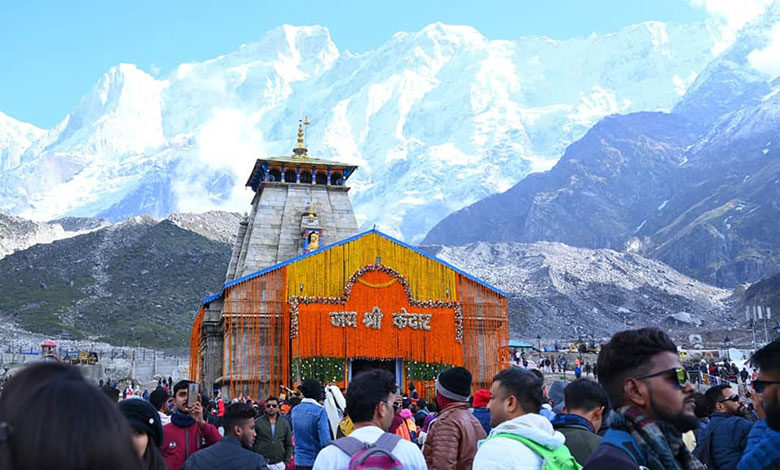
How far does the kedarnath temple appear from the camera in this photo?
23.4 meters

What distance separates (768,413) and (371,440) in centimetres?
210

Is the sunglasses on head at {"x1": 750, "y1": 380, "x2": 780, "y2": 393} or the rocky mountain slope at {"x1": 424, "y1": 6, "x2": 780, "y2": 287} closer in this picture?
the sunglasses on head at {"x1": 750, "y1": 380, "x2": 780, "y2": 393}

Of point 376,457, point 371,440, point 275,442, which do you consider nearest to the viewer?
point 376,457

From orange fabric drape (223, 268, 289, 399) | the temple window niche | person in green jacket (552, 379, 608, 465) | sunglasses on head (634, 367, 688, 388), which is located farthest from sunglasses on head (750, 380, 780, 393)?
the temple window niche

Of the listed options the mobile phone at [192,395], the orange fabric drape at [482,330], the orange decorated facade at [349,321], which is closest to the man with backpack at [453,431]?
the mobile phone at [192,395]

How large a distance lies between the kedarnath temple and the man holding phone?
16.2 m

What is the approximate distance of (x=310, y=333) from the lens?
23.4 m

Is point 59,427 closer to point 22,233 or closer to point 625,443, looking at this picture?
point 625,443

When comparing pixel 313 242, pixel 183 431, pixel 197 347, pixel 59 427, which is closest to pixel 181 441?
pixel 183 431

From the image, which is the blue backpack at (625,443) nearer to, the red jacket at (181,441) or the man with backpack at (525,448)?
the man with backpack at (525,448)

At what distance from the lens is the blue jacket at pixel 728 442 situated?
18.0 feet

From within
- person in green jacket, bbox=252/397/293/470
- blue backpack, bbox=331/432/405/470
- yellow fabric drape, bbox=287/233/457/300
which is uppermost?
yellow fabric drape, bbox=287/233/457/300

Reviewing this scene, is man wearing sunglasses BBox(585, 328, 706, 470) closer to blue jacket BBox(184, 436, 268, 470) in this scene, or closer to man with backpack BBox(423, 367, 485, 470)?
man with backpack BBox(423, 367, 485, 470)

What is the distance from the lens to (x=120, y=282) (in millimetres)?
82062
